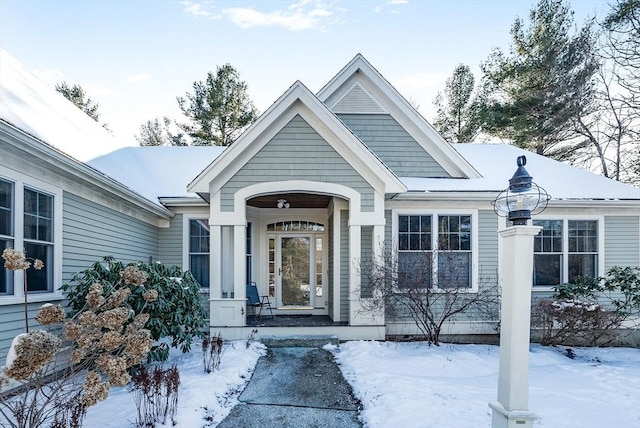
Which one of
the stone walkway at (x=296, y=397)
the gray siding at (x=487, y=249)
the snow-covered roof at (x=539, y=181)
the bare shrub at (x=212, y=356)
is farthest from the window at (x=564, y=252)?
the bare shrub at (x=212, y=356)

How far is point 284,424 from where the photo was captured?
434 centimetres

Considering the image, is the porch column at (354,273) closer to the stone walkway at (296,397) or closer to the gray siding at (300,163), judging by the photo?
the gray siding at (300,163)

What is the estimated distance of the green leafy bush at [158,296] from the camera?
5441 mm

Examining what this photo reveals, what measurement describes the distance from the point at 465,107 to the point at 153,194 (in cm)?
1753

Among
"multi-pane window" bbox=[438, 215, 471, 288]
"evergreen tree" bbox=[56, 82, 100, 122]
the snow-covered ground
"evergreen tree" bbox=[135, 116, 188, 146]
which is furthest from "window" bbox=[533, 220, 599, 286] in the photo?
"evergreen tree" bbox=[56, 82, 100, 122]

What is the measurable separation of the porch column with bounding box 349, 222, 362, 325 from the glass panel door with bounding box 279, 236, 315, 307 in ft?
9.31

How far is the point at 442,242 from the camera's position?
9.04 metres

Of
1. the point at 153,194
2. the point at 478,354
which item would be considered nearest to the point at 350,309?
the point at 478,354

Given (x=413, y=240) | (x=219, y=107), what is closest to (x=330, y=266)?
(x=413, y=240)

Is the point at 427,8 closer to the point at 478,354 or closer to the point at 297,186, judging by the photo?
the point at 297,186

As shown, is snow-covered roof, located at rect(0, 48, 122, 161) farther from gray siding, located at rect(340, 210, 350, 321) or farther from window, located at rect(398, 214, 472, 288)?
window, located at rect(398, 214, 472, 288)

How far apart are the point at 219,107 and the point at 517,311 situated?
19.5 meters

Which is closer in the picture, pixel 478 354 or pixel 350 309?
pixel 478 354

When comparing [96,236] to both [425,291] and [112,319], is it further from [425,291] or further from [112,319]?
[425,291]
